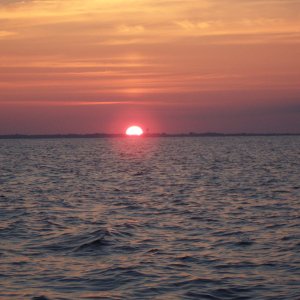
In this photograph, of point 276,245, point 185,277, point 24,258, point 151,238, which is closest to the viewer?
point 185,277

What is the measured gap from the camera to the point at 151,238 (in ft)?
77.3

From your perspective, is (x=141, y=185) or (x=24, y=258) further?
(x=141, y=185)

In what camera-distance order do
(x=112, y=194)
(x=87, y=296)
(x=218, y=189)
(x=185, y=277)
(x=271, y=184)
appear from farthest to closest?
(x=271, y=184), (x=218, y=189), (x=112, y=194), (x=185, y=277), (x=87, y=296)

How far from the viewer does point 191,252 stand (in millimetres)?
20906

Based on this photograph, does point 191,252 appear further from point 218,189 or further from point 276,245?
point 218,189

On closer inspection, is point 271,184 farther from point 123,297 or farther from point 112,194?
point 123,297

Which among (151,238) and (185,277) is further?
(151,238)

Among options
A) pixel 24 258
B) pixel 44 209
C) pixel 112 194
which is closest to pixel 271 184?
pixel 112 194

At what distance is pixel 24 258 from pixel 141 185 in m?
29.5

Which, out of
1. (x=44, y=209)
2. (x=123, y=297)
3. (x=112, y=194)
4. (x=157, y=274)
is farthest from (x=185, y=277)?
(x=112, y=194)

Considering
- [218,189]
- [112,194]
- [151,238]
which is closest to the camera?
[151,238]

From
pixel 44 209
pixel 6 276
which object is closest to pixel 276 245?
pixel 6 276

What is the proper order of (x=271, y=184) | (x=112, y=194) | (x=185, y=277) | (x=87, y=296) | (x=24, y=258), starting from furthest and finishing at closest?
(x=271, y=184) < (x=112, y=194) < (x=24, y=258) < (x=185, y=277) < (x=87, y=296)

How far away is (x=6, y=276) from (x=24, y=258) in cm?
218
